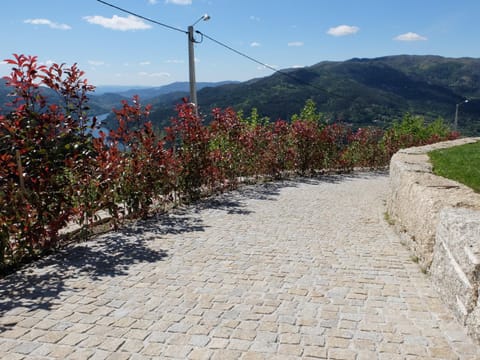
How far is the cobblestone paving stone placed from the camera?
324cm

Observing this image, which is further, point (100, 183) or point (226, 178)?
point (226, 178)

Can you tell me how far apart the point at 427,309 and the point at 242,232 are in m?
3.44

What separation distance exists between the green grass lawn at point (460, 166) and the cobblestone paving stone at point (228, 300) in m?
1.57

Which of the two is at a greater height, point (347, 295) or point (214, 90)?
point (214, 90)

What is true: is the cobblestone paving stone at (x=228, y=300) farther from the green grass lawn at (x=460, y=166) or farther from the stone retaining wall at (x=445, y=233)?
the green grass lawn at (x=460, y=166)

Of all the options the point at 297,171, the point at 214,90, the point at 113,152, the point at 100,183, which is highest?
the point at 214,90

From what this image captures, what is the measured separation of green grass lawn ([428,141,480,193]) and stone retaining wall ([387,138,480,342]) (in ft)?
1.65

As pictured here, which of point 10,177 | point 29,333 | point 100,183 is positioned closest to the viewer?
point 29,333

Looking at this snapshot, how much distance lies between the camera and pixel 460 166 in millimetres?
7719

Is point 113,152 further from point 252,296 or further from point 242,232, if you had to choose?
point 252,296

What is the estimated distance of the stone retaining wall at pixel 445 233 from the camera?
11.3 feet

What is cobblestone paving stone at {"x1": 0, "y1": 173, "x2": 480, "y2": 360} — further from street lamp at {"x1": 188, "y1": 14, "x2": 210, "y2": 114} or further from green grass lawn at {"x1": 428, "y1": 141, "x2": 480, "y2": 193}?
street lamp at {"x1": 188, "y1": 14, "x2": 210, "y2": 114}

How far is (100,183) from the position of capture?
239 inches

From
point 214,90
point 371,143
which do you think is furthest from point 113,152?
point 214,90
